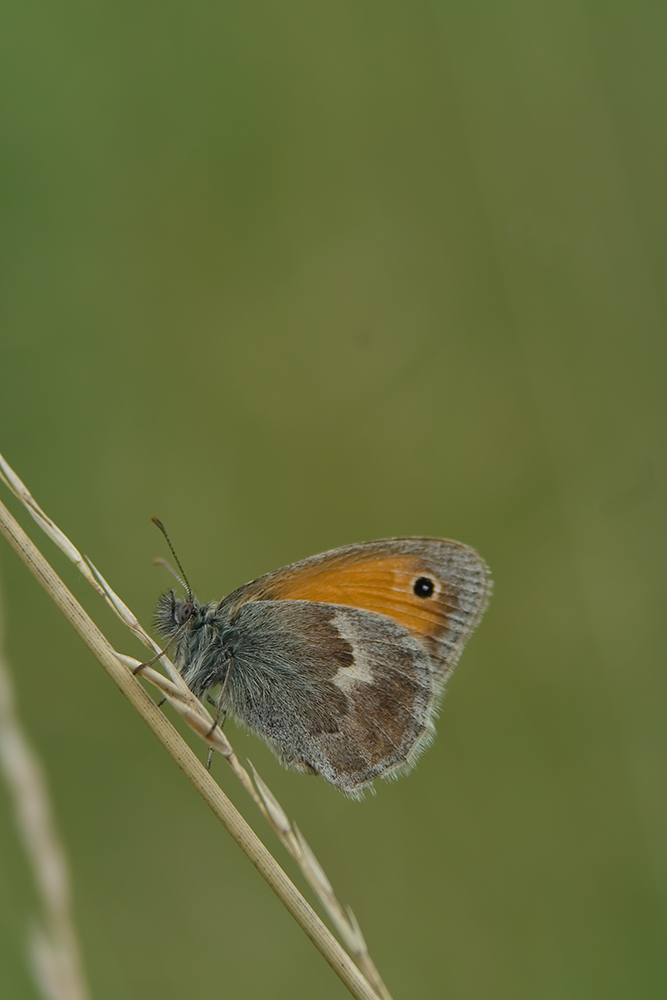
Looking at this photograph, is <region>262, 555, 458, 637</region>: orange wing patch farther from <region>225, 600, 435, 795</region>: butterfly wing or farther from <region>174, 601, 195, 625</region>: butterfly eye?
<region>174, 601, 195, 625</region>: butterfly eye

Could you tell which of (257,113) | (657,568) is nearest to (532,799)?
(657,568)

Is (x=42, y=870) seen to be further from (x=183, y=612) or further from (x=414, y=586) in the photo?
(x=414, y=586)

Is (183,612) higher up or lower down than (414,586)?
higher up

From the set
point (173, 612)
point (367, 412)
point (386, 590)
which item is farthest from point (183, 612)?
point (367, 412)

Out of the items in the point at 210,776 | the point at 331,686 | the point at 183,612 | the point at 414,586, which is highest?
the point at 210,776

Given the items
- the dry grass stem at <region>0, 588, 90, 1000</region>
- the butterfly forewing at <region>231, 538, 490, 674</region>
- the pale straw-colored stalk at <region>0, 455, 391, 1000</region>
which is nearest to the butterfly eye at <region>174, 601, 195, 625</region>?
the butterfly forewing at <region>231, 538, 490, 674</region>

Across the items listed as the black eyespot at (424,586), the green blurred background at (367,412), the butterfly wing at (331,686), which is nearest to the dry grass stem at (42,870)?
A: the butterfly wing at (331,686)

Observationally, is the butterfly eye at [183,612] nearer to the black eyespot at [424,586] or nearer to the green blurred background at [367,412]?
the black eyespot at [424,586]

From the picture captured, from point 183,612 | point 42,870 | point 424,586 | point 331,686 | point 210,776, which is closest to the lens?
point 42,870
